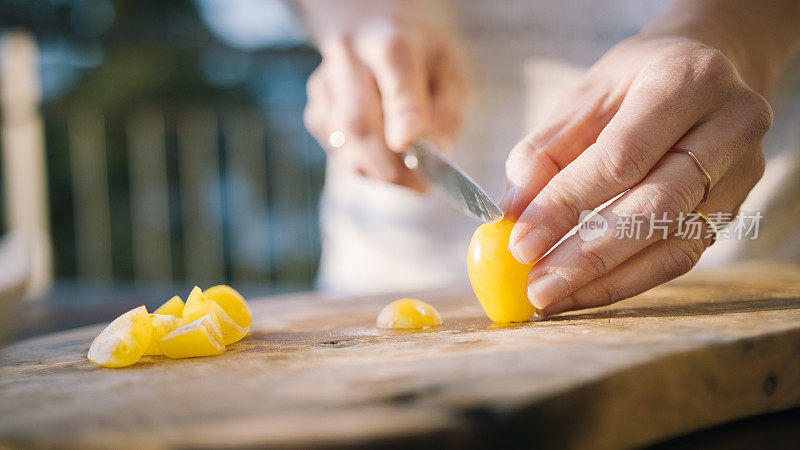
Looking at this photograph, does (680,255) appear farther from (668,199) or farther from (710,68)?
(710,68)

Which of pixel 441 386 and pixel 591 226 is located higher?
pixel 591 226

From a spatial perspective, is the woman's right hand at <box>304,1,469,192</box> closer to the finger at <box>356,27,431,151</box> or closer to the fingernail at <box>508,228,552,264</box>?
the finger at <box>356,27,431,151</box>

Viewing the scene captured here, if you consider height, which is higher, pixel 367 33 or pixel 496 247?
pixel 367 33

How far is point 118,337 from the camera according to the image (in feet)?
2.51

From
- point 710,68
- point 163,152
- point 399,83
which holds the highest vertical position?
point 163,152

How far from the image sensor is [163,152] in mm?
4996

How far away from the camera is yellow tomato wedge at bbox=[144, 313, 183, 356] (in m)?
0.81

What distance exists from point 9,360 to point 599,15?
1577mm

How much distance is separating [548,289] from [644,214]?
6.2 inches

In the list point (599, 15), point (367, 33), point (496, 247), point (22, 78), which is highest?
point (22, 78)

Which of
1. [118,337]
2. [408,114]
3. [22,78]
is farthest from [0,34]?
[118,337]

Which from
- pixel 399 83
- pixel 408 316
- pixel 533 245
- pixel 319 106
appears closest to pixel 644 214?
pixel 533 245

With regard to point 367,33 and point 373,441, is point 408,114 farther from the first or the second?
point 373,441

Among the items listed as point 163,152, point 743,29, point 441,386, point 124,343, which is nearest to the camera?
point 441,386
